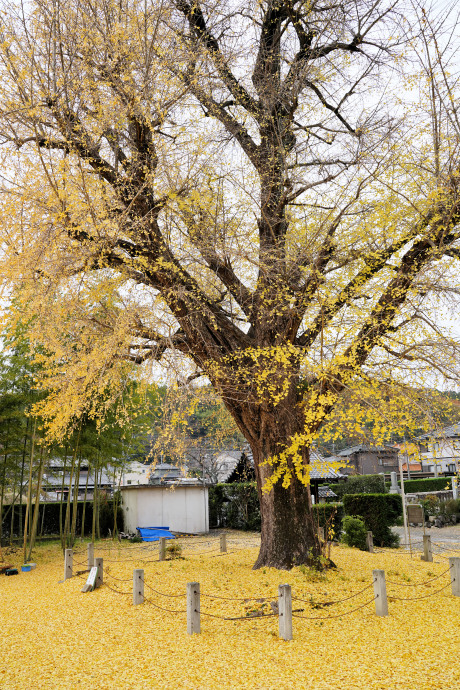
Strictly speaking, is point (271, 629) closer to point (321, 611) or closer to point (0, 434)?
point (321, 611)

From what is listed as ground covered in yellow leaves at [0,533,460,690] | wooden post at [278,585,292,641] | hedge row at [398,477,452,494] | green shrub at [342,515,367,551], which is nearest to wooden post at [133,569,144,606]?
ground covered in yellow leaves at [0,533,460,690]

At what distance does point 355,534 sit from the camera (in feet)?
43.6

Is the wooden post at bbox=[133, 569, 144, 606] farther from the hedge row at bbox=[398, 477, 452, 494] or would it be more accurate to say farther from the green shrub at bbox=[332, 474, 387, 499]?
the hedge row at bbox=[398, 477, 452, 494]

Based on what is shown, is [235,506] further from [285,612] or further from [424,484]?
[285,612]

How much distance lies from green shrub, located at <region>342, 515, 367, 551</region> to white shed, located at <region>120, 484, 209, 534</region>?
884cm

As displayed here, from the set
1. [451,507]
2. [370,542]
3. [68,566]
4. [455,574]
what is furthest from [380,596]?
[451,507]

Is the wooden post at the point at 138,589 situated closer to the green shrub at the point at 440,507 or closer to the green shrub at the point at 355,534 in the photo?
the green shrub at the point at 355,534

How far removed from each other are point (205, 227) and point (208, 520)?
16.1m

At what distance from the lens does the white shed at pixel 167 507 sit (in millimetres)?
20750

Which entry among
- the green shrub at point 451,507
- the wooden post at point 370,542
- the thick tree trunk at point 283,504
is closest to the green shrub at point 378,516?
the wooden post at point 370,542

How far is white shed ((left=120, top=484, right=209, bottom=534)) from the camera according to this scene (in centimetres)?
2075

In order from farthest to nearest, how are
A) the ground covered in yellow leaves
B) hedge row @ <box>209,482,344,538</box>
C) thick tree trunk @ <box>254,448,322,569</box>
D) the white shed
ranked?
hedge row @ <box>209,482,344,538</box> → the white shed → thick tree trunk @ <box>254,448,322,569</box> → the ground covered in yellow leaves

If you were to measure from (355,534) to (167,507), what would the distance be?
9862 millimetres

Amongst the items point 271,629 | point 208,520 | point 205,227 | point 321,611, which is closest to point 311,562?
point 321,611
